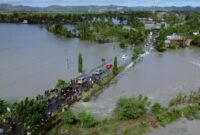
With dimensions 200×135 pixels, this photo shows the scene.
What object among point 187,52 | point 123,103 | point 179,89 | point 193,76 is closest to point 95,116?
point 123,103

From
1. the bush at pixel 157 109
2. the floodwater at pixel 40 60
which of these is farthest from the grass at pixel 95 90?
the bush at pixel 157 109

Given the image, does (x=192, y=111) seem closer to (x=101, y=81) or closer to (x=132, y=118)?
(x=132, y=118)

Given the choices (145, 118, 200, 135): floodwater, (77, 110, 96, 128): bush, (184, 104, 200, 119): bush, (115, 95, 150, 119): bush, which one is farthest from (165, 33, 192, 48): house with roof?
(77, 110, 96, 128): bush

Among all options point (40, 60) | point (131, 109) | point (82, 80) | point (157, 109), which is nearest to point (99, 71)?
point (82, 80)

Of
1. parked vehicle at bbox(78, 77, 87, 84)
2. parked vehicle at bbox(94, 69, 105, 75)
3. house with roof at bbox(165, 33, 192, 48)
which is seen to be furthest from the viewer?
house with roof at bbox(165, 33, 192, 48)

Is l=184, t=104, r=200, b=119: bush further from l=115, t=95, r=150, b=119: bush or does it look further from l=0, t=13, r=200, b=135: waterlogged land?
l=115, t=95, r=150, b=119: bush

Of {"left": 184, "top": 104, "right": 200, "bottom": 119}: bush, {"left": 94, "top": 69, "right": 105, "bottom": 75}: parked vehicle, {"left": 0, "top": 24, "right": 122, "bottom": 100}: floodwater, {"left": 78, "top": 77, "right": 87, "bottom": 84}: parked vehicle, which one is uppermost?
{"left": 78, "top": 77, "right": 87, "bottom": 84}: parked vehicle
